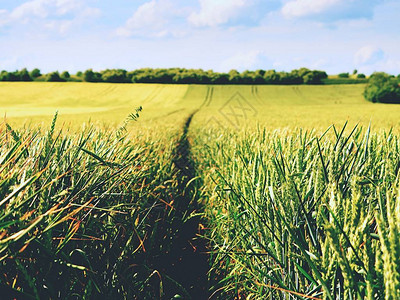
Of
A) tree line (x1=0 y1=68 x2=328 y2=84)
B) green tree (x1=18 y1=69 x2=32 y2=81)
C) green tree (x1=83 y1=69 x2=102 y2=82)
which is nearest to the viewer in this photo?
tree line (x1=0 y1=68 x2=328 y2=84)

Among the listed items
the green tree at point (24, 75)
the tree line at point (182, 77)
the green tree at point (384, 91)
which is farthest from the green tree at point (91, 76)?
the green tree at point (384, 91)

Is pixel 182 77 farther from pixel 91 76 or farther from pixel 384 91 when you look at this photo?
pixel 384 91

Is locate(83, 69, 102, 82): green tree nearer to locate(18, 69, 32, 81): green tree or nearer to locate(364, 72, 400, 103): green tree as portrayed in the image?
locate(18, 69, 32, 81): green tree

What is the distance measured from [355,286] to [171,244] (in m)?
2.40

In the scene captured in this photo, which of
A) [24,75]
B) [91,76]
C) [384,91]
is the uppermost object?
[24,75]

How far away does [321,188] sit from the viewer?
5.31 ft

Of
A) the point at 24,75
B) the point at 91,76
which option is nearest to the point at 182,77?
the point at 91,76

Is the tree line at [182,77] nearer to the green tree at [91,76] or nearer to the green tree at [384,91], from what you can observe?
the green tree at [91,76]

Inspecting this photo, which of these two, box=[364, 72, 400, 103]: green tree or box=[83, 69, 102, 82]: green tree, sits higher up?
box=[83, 69, 102, 82]: green tree

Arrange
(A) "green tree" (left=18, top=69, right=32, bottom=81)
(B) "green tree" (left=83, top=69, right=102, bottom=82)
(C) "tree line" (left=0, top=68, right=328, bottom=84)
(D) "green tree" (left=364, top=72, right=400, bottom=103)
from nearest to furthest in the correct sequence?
(D) "green tree" (left=364, top=72, right=400, bottom=103), (C) "tree line" (left=0, top=68, right=328, bottom=84), (A) "green tree" (left=18, top=69, right=32, bottom=81), (B) "green tree" (left=83, top=69, right=102, bottom=82)

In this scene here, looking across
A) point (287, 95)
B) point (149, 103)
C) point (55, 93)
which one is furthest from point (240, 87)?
point (55, 93)

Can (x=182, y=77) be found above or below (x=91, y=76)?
below

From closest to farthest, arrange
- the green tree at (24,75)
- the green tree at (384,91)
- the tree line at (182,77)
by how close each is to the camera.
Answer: the green tree at (384,91) < the tree line at (182,77) < the green tree at (24,75)

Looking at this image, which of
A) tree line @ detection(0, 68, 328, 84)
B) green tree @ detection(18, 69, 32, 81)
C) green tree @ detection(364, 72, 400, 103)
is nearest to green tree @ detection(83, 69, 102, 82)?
tree line @ detection(0, 68, 328, 84)
